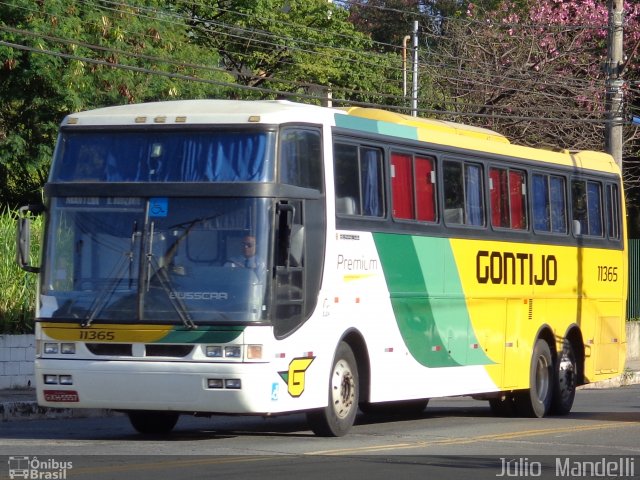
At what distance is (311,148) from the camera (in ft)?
42.7

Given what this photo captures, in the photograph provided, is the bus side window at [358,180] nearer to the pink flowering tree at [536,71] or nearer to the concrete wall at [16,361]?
the concrete wall at [16,361]

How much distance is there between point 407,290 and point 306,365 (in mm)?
2500

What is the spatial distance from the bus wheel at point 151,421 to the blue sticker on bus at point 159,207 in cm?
245

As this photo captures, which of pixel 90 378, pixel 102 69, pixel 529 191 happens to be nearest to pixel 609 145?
pixel 529 191

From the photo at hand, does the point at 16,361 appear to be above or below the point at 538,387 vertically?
above

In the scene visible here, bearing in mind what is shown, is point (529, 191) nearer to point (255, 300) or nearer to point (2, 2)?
Answer: point (255, 300)

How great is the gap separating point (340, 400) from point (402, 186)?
2787mm

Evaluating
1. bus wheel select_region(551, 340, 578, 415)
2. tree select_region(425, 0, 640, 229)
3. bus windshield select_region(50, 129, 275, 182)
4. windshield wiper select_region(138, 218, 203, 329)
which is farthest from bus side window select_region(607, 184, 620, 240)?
tree select_region(425, 0, 640, 229)

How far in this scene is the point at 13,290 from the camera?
1986 centimetres

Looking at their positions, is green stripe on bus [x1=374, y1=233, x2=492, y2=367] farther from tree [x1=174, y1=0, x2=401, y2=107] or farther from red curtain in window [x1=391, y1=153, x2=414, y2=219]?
tree [x1=174, y1=0, x2=401, y2=107]

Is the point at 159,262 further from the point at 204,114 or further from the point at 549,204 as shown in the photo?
the point at 549,204

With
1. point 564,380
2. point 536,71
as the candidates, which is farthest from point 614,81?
point 536,71

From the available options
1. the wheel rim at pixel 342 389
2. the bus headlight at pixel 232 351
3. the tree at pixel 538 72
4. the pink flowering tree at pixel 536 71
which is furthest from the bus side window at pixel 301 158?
the pink flowering tree at pixel 536 71

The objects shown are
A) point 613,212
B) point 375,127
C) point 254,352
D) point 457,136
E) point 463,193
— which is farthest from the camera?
point 613,212
